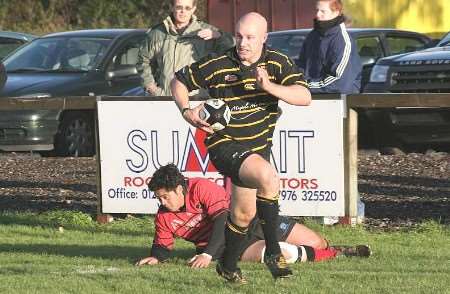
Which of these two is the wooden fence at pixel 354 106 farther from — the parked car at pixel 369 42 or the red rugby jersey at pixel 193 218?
the parked car at pixel 369 42

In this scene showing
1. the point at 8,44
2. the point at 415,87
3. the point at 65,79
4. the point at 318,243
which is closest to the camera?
the point at 318,243

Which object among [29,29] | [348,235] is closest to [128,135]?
[348,235]

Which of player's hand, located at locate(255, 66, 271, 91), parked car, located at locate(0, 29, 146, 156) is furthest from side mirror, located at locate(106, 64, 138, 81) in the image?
player's hand, located at locate(255, 66, 271, 91)

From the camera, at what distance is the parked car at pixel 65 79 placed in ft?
55.6

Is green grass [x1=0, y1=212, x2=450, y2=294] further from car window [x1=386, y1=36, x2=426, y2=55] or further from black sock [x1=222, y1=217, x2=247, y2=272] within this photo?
car window [x1=386, y1=36, x2=426, y2=55]

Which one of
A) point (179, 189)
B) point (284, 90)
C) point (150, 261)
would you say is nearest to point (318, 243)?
point (179, 189)

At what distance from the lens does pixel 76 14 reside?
45.8 metres

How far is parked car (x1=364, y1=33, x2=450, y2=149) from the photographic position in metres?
14.8

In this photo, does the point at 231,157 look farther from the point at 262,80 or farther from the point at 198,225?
the point at 198,225

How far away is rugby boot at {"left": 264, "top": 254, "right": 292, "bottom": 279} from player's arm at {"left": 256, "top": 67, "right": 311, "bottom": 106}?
98 cm

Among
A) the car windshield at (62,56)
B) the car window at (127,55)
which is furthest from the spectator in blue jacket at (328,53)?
the car windshield at (62,56)

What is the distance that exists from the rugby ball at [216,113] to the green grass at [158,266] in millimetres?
1045

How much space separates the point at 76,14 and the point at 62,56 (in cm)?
2835

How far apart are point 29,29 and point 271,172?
37.1 metres
